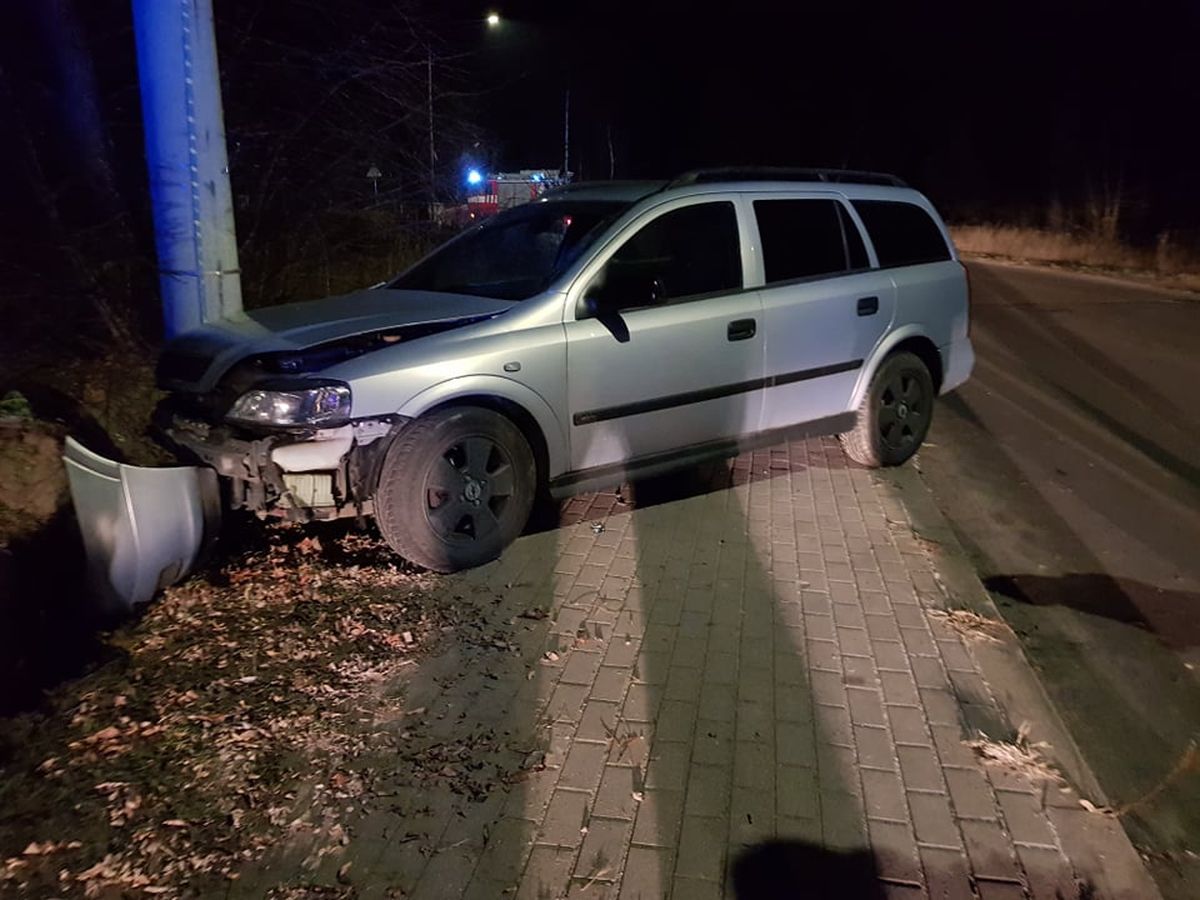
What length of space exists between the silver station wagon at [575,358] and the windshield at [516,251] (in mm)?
19

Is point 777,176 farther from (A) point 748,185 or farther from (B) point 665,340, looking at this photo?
(B) point 665,340

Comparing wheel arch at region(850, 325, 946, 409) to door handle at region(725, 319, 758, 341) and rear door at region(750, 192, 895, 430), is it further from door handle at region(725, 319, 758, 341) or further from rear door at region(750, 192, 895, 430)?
door handle at region(725, 319, 758, 341)

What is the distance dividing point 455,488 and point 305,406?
31.6 inches

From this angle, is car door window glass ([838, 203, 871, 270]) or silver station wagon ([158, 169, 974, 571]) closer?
silver station wagon ([158, 169, 974, 571])

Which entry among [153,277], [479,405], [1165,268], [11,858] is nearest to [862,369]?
A: [479,405]

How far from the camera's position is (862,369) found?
19.5 ft

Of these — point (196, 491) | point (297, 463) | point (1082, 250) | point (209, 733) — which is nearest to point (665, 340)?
point (297, 463)

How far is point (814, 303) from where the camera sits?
5.52 m

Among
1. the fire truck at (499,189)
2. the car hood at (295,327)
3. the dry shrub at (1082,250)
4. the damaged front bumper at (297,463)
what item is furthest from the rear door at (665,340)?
the dry shrub at (1082,250)

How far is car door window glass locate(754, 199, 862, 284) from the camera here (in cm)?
541

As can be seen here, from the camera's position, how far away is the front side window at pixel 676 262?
15.6 feet

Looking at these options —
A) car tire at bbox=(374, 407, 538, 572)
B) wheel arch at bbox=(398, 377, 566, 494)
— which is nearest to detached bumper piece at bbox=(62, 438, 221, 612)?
car tire at bbox=(374, 407, 538, 572)

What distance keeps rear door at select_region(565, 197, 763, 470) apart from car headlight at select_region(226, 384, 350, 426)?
1.15 m

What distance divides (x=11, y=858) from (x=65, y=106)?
7.00m
